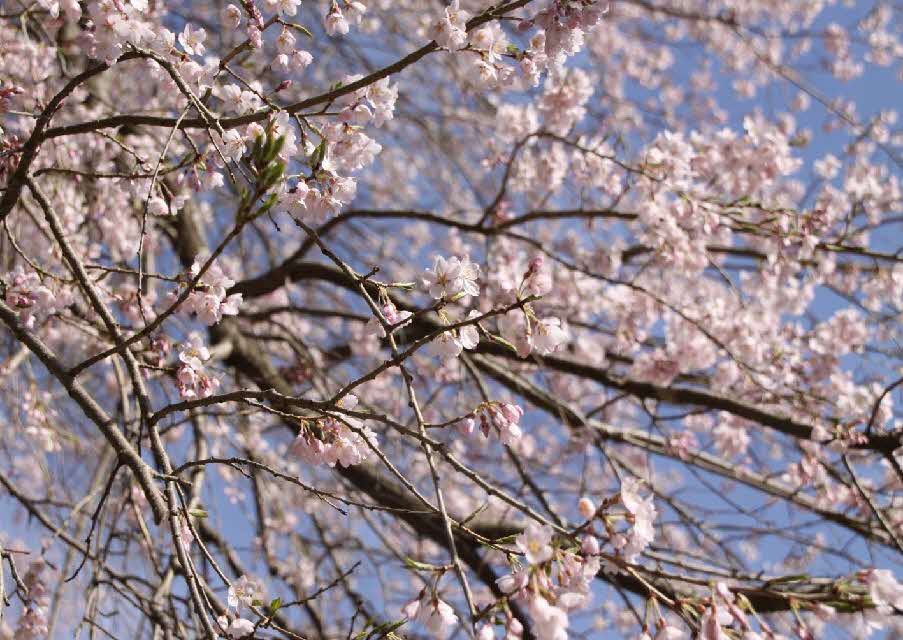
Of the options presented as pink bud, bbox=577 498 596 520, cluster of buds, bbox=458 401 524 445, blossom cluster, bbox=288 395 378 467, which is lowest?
pink bud, bbox=577 498 596 520

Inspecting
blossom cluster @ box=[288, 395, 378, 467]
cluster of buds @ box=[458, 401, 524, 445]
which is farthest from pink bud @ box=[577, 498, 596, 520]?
blossom cluster @ box=[288, 395, 378, 467]

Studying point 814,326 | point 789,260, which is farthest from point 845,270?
point 789,260

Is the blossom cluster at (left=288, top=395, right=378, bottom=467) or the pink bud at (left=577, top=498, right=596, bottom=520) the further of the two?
the blossom cluster at (left=288, top=395, right=378, bottom=467)

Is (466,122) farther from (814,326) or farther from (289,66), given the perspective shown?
(289,66)

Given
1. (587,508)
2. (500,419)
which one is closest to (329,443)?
(500,419)

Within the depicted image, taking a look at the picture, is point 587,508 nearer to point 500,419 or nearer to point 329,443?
point 500,419

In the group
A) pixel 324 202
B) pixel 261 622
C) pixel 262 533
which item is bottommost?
pixel 261 622

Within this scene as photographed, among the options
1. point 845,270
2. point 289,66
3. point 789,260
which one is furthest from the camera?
point 845,270

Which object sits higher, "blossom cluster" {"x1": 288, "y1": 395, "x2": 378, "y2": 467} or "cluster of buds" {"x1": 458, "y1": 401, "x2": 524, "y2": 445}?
"blossom cluster" {"x1": 288, "y1": 395, "x2": 378, "y2": 467}

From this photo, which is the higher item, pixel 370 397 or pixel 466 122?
pixel 466 122

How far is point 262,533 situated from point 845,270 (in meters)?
3.62

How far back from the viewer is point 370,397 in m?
5.92

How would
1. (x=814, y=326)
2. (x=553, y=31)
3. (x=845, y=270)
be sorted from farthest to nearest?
1. (x=814, y=326)
2. (x=845, y=270)
3. (x=553, y=31)

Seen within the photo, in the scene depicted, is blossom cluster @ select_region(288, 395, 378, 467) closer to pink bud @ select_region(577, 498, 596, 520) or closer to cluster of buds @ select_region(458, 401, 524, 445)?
cluster of buds @ select_region(458, 401, 524, 445)
